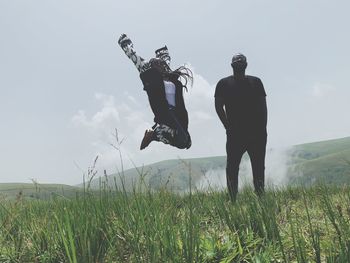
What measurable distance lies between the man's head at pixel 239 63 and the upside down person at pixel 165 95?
2.72ft

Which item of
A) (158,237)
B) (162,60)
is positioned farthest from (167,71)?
(158,237)

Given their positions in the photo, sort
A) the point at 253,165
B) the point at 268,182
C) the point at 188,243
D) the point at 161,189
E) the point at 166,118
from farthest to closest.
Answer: the point at 253,165, the point at 166,118, the point at 268,182, the point at 161,189, the point at 188,243

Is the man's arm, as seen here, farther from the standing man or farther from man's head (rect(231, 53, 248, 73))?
man's head (rect(231, 53, 248, 73))

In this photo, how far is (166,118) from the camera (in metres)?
7.16

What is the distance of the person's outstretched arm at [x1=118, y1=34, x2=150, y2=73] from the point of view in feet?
23.8

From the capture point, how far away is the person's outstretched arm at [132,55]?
23.8ft

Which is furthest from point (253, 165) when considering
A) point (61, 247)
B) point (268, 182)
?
point (61, 247)

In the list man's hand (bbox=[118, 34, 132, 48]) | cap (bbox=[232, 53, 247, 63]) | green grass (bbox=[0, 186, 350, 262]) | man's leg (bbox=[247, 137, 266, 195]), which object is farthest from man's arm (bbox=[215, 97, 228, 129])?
green grass (bbox=[0, 186, 350, 262])

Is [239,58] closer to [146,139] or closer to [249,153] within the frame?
[249,153]

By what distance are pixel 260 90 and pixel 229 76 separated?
0.64 m

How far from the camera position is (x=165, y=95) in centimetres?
699

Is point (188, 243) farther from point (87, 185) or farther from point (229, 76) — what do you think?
point (229, 76)

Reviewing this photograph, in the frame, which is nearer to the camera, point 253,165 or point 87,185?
point 87,185

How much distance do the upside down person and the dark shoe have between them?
0.05 metres
